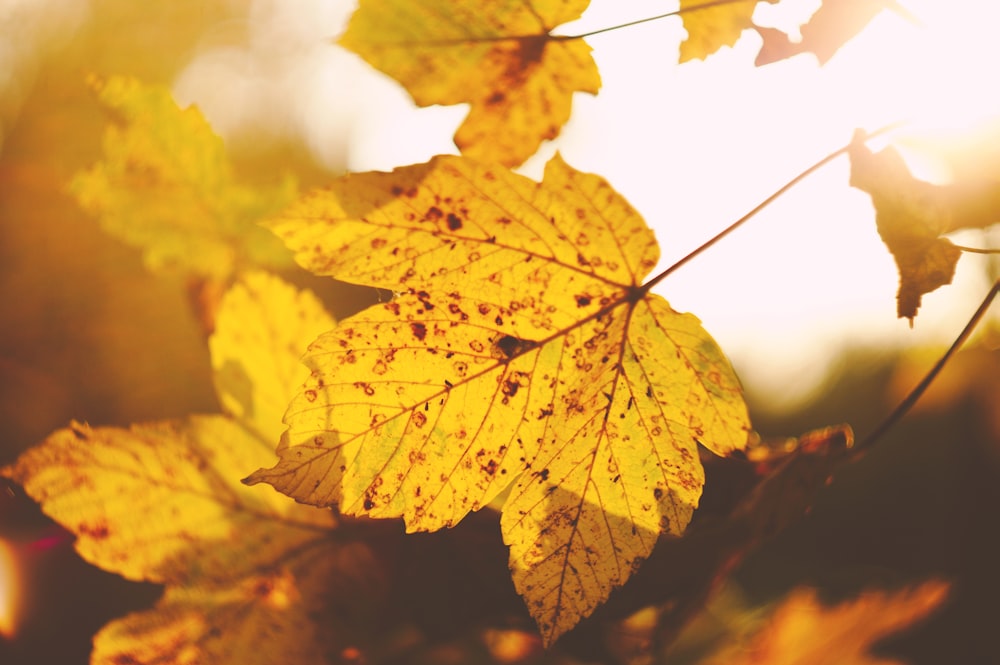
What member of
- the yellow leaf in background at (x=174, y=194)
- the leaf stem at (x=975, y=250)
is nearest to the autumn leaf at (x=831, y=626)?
the leaf stem at (x=975, y=250)

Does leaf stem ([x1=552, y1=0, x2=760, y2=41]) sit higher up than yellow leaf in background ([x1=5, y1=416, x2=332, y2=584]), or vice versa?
leaf stem ([x1=552, y1=0, x2=760, y2=41])

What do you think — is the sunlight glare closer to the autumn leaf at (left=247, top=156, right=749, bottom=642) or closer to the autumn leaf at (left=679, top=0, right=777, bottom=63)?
the autumn leaf at (left=247, top=156, right=749, bottom=642)

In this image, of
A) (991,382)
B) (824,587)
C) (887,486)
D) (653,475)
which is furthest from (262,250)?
(887,486)

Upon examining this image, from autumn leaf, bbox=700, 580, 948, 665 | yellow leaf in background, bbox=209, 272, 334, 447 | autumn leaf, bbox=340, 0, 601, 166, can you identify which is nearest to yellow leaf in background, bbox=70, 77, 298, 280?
yellow leaf in background, bbox=209, 272, 334, 447

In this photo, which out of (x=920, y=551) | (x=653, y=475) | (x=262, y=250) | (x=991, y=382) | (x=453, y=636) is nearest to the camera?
(x=653, y=475)

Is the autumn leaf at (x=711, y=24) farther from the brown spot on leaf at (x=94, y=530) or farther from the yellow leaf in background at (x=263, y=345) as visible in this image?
the brown spot on leaf at (x=94, y=530)

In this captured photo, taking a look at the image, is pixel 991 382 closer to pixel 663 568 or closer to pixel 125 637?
pixel 663 568

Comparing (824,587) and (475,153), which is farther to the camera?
(824,587)
